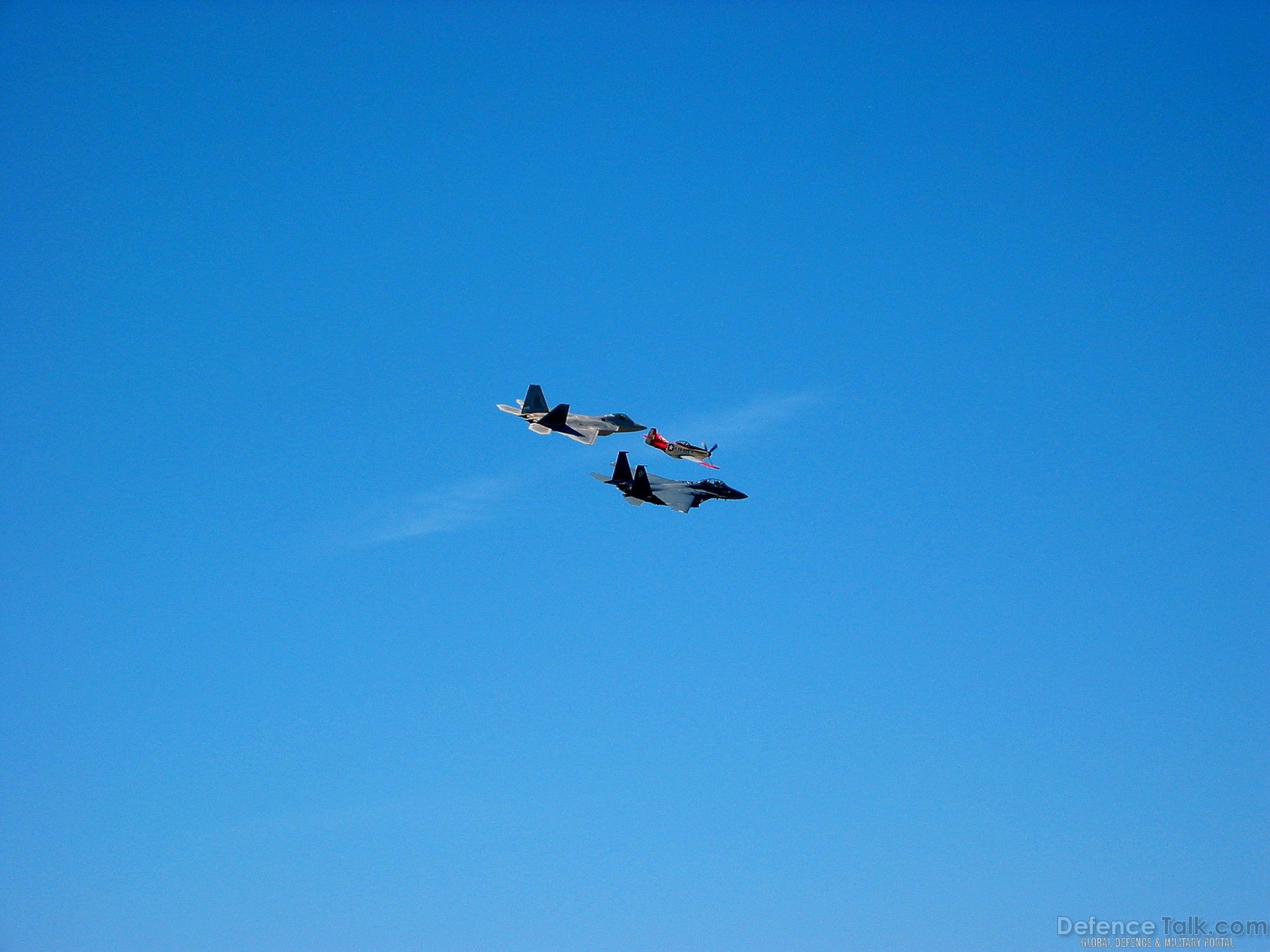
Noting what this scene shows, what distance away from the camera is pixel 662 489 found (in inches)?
6004

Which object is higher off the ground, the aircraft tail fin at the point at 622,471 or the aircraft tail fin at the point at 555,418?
the aircraft tail fin at the point at 555,418

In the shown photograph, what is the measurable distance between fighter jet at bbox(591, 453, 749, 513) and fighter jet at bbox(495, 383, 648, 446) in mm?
8182

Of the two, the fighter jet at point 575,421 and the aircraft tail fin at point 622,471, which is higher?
the fighter jet at point 575,421

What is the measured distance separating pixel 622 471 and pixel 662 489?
811 centimetres

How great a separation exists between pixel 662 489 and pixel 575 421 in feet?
51.0

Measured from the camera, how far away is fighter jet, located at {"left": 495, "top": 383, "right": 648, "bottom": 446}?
503ft

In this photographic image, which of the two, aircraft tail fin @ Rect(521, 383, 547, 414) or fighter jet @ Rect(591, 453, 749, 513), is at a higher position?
aircraft tail fin @ Rect(521, 383, 547, 414)

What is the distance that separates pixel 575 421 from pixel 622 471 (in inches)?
579

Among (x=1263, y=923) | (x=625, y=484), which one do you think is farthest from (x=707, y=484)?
(x=1263, y=923)

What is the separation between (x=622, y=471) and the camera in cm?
Answer: 14662

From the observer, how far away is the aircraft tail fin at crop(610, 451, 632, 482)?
5753 inches

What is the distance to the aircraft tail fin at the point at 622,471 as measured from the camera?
479ft

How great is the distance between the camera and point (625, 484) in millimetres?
147125

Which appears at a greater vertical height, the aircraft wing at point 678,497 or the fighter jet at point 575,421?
the fighter jet at point 575,421
